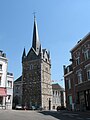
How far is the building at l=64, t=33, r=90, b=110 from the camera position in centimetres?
3117

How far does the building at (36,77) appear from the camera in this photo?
213ft

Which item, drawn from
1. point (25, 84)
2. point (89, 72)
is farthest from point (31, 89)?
point (89, 72)

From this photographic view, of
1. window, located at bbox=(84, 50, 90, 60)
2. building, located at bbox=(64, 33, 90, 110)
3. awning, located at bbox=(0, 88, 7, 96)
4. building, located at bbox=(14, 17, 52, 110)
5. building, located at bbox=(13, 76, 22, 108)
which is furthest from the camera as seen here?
building, located at bbox=(13, 76, 22, 108)

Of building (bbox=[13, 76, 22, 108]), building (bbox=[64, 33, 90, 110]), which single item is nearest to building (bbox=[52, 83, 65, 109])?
building (bbox=[13, 76, 22, 108])

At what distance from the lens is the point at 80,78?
33.7 m

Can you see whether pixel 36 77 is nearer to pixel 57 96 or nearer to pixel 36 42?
pixel 36 42

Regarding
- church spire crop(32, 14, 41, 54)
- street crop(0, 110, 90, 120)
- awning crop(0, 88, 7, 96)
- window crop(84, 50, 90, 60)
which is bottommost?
street crop(0, 110, 90, 120)

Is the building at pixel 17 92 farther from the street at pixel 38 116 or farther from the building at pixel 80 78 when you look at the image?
the street at pixel 38 116

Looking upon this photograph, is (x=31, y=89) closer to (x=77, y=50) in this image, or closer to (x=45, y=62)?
(x=45, y=62)

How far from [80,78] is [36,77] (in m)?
34.8

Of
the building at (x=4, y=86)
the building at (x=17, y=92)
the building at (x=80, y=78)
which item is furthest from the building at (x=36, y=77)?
the building at (x=80, y=78)

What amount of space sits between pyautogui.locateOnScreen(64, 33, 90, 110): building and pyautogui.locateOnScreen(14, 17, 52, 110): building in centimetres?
2637

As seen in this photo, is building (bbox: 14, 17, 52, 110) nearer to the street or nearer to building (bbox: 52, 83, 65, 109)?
building (bbox: 52, 83, 65, 109)

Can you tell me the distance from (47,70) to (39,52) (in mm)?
7601
